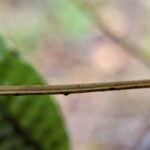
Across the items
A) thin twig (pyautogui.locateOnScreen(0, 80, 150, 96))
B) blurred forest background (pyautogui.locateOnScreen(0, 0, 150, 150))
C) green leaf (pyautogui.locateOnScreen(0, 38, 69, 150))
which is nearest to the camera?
thin twig (pyautogui.locateOnScreen(0, 80, 150, 96))

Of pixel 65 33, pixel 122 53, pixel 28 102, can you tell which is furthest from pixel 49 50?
pixel 28 102

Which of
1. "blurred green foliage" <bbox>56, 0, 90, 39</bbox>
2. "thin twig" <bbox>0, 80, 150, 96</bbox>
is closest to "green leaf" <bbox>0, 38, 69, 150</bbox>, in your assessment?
"thin twig" <bbox>0, 80, 150, 96</bbox>

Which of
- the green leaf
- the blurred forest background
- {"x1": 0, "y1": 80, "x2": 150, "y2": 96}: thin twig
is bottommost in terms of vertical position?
{"x1": 0, "y1": 80, "x2": 150, "y2": 96}: thin twig

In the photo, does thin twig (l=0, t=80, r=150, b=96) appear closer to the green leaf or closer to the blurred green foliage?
the green leaf

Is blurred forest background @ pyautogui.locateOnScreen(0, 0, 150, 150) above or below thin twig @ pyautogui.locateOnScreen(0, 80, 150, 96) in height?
above

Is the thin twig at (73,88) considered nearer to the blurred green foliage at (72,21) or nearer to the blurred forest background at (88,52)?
the blurred forest background at (88,52)

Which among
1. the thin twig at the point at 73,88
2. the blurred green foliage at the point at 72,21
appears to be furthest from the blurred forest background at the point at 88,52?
the thin twig at the point at 73,88

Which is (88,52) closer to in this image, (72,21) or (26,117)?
(72,21)

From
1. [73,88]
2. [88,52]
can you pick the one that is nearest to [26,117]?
[73,88]
